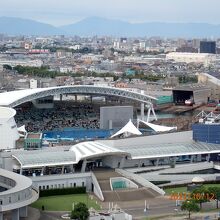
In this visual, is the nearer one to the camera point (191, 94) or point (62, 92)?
point (62, 92)

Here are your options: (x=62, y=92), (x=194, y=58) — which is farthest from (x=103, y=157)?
(x=194, y=58)

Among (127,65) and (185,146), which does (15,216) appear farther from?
(127,65)

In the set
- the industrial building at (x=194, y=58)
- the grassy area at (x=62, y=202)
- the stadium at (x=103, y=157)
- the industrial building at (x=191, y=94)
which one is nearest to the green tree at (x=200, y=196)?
the stadium at (x=103, y=157)

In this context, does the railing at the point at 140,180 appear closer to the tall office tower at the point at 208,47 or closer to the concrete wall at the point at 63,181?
the concrete wall at the point at 63,181

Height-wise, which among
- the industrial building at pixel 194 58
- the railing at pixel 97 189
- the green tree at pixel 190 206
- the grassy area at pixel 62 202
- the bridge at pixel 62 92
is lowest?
the grassy area at pixel 62 202

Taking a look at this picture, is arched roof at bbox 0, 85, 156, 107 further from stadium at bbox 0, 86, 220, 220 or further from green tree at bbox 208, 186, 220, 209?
green tree at bbox 208, 186, 220, 209

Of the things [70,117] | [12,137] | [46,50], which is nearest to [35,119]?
[70,117]

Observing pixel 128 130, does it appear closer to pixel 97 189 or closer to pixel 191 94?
pixel 97 189
